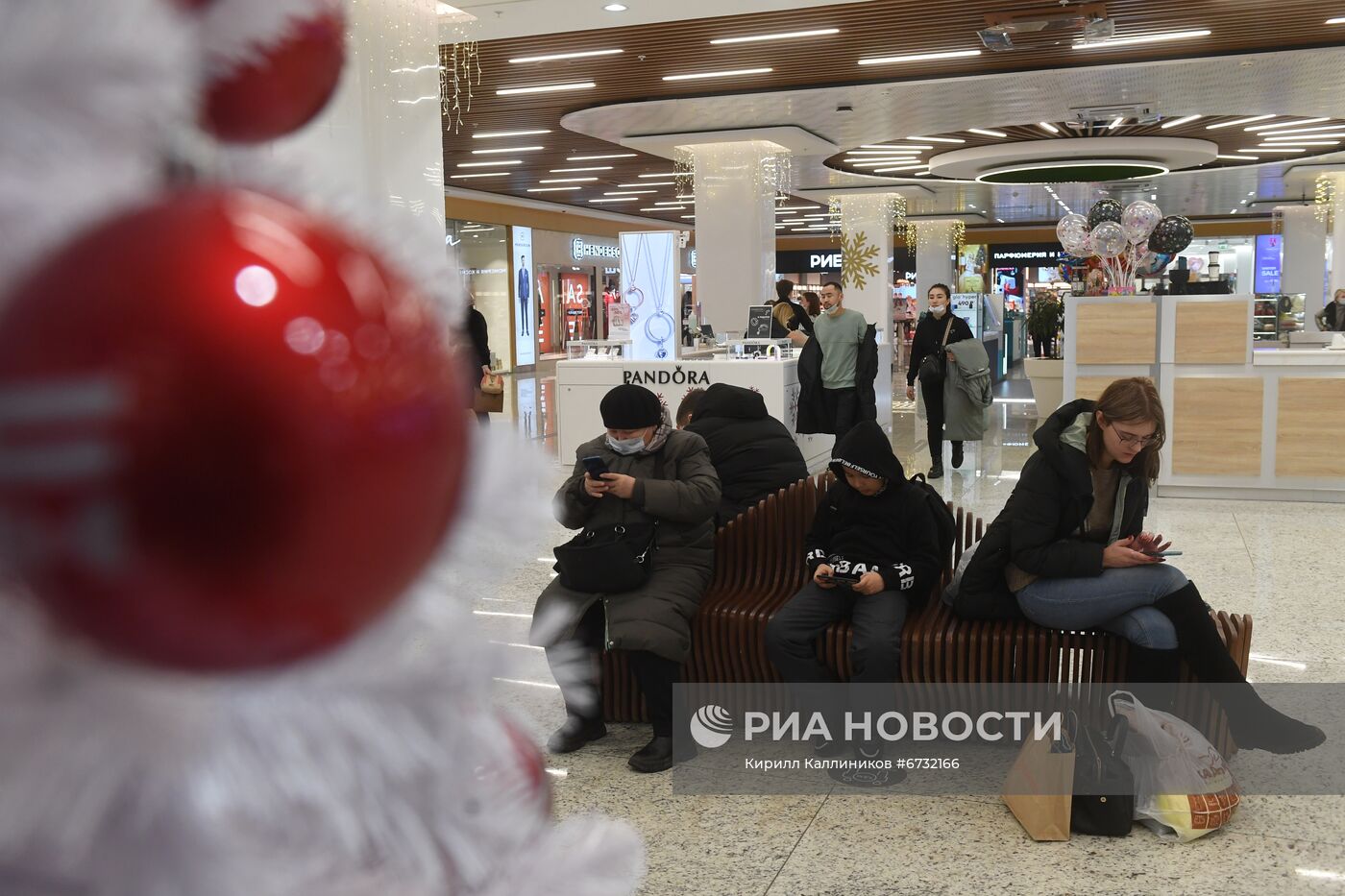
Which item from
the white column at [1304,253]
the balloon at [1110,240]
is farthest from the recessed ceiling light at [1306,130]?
the white column at [1304,253]

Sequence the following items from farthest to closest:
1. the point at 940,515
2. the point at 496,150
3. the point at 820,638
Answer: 1. the point at 496,150
2. the point at 940,515
3. the point at 820,638

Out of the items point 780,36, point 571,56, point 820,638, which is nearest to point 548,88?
point 571,56

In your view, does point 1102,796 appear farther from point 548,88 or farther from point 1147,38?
point 548,88

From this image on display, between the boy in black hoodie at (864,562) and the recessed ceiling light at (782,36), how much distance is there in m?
6.24

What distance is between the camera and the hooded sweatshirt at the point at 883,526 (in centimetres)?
396

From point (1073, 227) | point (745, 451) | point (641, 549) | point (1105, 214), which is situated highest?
point (1105, 214)

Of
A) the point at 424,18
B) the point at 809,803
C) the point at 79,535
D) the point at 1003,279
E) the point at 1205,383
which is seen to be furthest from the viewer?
the point at 1003,279

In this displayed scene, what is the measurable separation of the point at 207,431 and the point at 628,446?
394 centimetres

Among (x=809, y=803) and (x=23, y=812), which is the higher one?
(x=23, y=812)

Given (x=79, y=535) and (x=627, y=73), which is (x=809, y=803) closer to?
(x=79, y=535)

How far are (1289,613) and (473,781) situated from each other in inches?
236

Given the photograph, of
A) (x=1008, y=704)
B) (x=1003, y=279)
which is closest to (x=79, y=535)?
(x=1008, y=704)

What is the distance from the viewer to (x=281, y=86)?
1.10 feet

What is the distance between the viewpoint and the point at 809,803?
11.6ft
